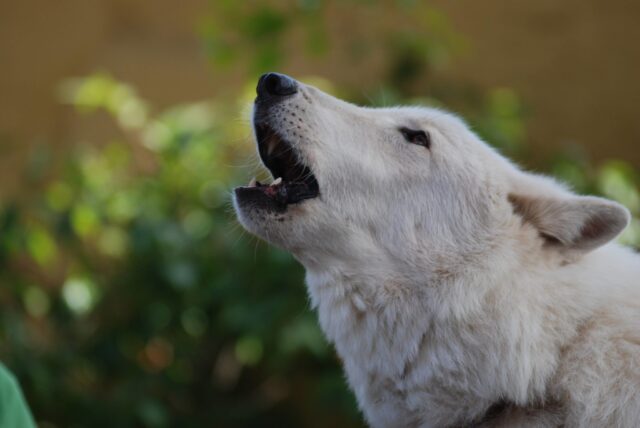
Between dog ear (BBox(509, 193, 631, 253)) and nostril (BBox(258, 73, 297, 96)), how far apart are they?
78cm

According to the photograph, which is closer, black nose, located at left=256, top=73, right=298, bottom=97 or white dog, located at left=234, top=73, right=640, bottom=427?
white dog, located at left=234, top=73, right=640, bottom=427

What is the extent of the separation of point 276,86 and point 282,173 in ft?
0.84

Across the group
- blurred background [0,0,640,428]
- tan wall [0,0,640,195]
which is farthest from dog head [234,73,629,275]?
tan wall [0,0,640,195]

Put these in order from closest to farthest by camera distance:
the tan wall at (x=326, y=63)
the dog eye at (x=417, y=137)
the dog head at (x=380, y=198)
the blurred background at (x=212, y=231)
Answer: the dog head at (x=380, y=198) < the dog eye at (x=417, y=137) < the blurred background at (x=212, y=231) < the tan wall at (x=326, y=63)

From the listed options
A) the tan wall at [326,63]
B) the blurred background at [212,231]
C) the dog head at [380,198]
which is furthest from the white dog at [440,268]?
the tan wall at [326,63]

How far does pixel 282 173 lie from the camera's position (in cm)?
287

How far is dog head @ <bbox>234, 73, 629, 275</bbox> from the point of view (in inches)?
109

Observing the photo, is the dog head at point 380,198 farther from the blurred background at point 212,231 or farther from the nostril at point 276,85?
the blurred background at point 212,231

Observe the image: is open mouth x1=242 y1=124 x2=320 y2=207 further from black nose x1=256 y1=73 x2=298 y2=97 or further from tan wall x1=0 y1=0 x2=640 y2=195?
tan wall x1=0 y1=0 x2=640 y2=195

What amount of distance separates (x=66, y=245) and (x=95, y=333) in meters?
0.58

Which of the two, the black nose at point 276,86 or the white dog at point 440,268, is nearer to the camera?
the white dog at point 440,268

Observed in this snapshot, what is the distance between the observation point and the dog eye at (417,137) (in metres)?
2.96

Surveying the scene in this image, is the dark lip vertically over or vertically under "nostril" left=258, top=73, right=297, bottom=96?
under

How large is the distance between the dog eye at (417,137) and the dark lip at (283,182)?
36 cm
